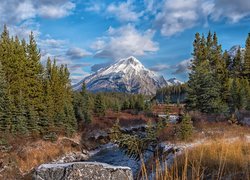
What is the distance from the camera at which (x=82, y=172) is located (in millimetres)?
4527

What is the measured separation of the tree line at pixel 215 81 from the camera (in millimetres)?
32881

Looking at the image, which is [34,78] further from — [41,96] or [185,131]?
[185,131]

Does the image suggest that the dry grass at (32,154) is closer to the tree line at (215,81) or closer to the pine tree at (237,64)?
Answer: the tree line at (215,81)

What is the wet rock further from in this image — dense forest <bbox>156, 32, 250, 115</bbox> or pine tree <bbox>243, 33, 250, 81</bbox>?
pine tree <bbox>243, 33, 250, 81</bbox>

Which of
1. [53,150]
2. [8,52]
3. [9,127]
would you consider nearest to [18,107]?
[9,127]

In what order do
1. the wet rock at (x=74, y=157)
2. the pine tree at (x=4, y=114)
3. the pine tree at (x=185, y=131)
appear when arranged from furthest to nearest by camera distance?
the pine tree at (x=4, y=114), the wet rock at (x=74, y=157), the pine tree at (x=185, y=131)

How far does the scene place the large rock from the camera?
4488 millimetres

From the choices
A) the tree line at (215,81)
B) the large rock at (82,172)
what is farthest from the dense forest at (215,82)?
the large rock at (82,172)

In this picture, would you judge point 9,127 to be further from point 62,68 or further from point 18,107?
point 62,68

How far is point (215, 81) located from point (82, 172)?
35406 millimetres

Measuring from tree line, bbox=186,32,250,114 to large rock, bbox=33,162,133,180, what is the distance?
2887 centimetres

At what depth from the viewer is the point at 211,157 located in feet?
27.1

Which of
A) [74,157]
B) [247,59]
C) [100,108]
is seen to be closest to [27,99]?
[74,157]

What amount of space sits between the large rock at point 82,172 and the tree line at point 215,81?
94.7 ft
